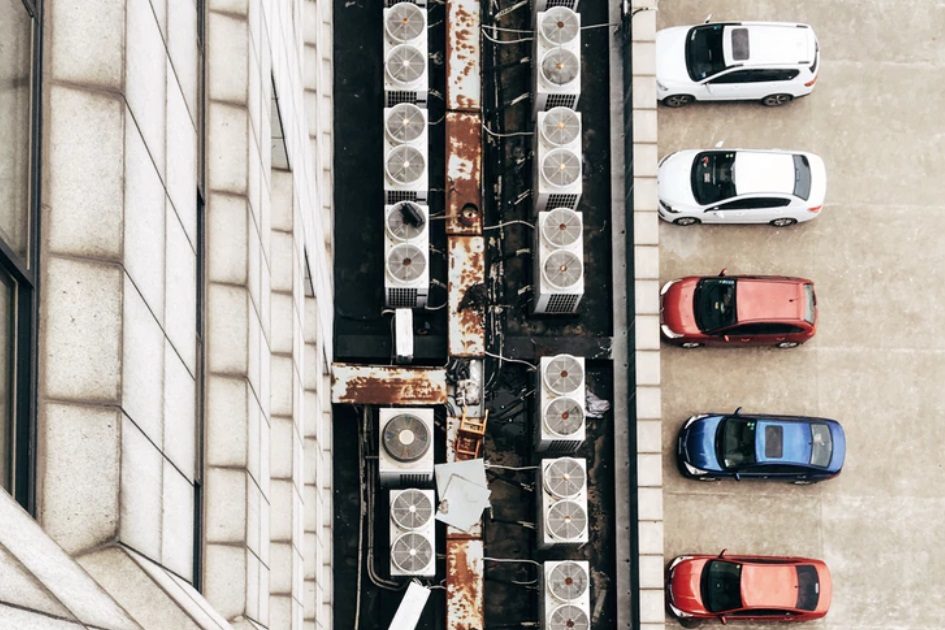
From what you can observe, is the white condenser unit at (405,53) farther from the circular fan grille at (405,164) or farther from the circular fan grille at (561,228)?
the circular fan grille at (561,228)

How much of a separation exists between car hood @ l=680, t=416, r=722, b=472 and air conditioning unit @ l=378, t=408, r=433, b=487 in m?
8.17

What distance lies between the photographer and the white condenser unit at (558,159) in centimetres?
2266

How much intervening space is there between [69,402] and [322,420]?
43.1 ft

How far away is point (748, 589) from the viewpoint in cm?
2655

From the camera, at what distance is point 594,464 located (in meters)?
23.0

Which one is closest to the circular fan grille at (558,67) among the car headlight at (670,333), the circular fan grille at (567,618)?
the car headlight at (670,333)

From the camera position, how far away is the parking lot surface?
28250 mm

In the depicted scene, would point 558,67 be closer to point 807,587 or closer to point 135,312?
point 807,587

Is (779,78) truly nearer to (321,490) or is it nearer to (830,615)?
(830,615)

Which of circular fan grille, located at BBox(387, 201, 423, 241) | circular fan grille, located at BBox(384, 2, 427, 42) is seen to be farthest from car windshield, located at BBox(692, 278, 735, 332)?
circular fan grille, located at BBox(384, 2, 427, 42)

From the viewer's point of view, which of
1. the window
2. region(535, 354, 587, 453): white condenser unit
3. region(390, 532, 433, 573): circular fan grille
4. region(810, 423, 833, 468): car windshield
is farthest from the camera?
region(810, 423, 833, 468): car windshield

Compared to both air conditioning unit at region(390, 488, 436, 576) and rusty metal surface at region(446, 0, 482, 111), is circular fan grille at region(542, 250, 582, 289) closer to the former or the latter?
rusty metal surface at region(446, 0, 482, 111)

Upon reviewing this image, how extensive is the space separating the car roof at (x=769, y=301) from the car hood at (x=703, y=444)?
2600 mm

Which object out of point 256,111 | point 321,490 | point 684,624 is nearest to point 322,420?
point 321,490
